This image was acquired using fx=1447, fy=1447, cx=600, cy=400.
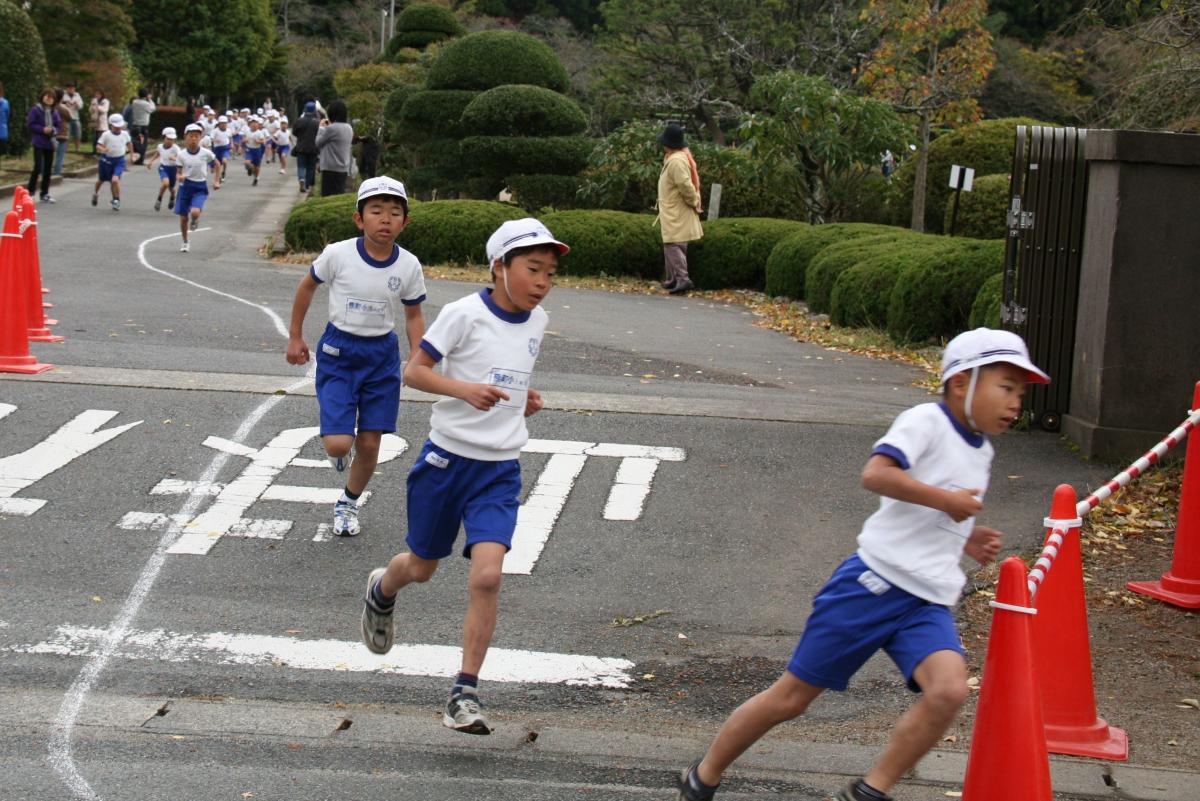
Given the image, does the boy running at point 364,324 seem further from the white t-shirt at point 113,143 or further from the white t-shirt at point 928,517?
the white t-shirt at point 113,143

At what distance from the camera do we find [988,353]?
3.92m

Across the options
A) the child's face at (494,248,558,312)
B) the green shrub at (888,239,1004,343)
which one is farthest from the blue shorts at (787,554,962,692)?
the green shrub at (888,239,1004,343)

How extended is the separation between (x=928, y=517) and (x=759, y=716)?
740mm

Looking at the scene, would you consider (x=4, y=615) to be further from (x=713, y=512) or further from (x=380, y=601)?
(x=713, y=512)

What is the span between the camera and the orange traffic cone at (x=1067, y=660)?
4.97 meters

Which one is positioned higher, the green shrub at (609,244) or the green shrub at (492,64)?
the green shrub at (492,64)

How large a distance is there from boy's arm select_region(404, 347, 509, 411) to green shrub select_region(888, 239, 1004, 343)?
8.62 m

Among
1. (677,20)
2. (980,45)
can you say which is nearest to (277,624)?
(980,45)

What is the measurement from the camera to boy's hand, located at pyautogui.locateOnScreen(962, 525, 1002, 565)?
158 inches

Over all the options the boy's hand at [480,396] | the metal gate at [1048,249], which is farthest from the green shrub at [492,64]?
the boy's hand at [480,396]

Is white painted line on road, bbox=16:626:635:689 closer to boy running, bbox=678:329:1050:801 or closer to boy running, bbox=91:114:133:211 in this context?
boy running, bbox=678:329:1050:801

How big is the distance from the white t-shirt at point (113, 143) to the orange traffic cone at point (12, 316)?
16.2 meters

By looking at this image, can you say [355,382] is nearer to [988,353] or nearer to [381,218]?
[381,218]

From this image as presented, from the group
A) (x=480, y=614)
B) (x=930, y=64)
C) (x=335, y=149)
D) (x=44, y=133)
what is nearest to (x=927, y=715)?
(x=480, y=614)
